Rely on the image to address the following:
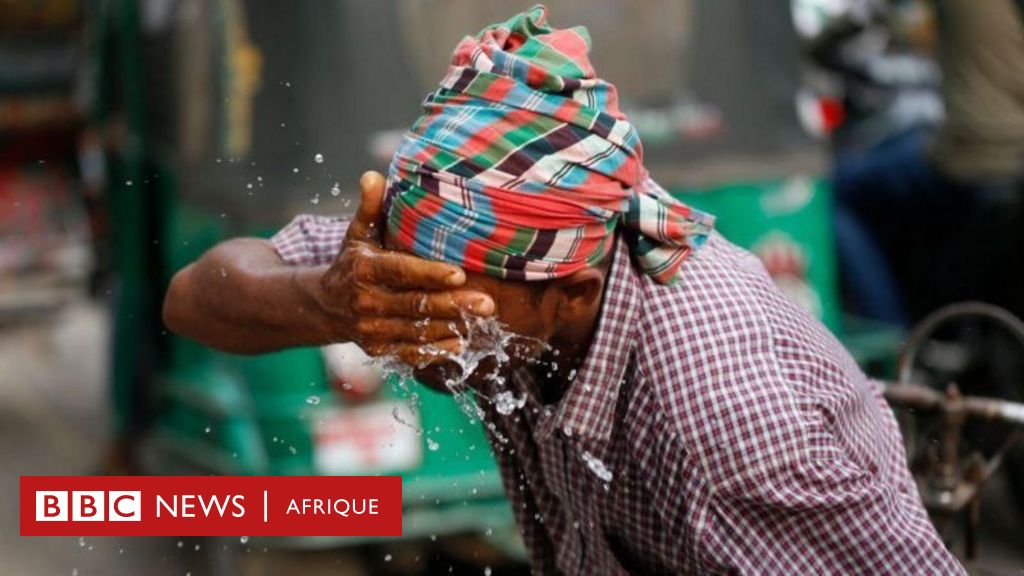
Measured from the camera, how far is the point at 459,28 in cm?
470

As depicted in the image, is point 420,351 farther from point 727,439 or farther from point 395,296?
point 727,439

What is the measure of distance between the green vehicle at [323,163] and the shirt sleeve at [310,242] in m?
1.40

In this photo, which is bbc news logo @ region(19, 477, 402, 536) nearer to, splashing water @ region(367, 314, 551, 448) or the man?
splashing water @ region(367, 314, 551, 448)

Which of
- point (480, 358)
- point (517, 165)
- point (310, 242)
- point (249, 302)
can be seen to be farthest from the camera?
point (310, 242)

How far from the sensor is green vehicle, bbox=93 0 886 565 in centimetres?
438

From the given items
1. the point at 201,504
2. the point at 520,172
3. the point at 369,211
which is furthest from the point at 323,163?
the point at 520,172

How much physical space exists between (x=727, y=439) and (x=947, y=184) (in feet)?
13.7

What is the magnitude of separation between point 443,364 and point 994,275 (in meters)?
3.87

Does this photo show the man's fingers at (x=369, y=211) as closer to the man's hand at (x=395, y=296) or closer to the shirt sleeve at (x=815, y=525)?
the man's hand at (x=395, y=296)

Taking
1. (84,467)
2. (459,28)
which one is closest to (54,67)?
(84,467)

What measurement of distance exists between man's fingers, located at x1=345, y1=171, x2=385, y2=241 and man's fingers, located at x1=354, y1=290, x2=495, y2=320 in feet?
0.28

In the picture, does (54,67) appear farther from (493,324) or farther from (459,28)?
(493,324)

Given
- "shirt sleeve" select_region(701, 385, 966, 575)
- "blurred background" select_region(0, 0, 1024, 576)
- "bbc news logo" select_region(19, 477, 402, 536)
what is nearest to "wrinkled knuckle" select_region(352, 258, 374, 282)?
"shirt sleeve" select_region(701, 385, 966, 575)

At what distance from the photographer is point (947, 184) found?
231 inches
